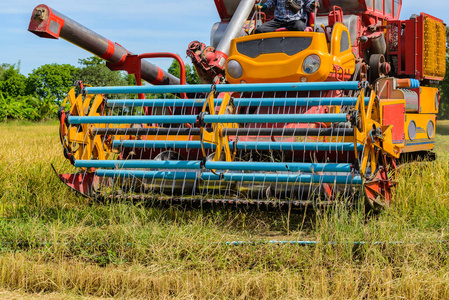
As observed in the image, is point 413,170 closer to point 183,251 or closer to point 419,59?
point 419,59

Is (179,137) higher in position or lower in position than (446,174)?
higher

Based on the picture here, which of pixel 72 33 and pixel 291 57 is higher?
pixel 72 33

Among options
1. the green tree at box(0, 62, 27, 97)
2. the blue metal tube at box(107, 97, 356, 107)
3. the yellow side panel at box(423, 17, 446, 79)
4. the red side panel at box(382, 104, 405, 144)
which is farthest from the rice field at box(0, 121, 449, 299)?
the green tree at box(0, 62, 27, 97)

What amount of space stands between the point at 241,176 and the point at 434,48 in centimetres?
451

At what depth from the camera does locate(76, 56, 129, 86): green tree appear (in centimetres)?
3750

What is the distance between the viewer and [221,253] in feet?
15.8

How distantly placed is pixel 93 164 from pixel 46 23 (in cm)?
153

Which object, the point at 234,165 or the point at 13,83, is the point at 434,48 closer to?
the point at 234,165

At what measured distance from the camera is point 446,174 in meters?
6.95

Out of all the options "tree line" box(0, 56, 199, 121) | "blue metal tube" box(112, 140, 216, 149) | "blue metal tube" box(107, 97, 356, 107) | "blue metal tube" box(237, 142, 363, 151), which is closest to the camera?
"blue metal tube" box(237, 142, 363, 151)

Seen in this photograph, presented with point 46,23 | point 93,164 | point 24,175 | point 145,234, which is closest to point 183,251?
point 145,234

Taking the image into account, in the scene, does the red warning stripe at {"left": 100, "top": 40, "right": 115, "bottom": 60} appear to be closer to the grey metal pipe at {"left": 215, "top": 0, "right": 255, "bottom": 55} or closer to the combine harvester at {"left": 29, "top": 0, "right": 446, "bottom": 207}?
the combine harvester at {"left": 29, "top": 0, "right": 446, "bottom": 207}

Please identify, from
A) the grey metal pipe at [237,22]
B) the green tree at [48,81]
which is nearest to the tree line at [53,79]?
the green tree at [48,81]

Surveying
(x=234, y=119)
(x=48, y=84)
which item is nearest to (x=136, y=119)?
(x=234, y=119)
